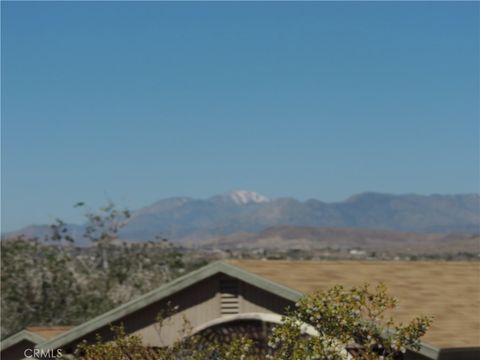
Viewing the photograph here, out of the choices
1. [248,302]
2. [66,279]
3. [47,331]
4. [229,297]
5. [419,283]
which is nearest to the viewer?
[248,302]

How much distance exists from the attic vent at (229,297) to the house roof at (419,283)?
48 centimetres

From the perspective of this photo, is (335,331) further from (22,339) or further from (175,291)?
(22,339)

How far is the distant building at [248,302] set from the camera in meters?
23.4

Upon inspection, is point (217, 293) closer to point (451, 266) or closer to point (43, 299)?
point (451, 266)

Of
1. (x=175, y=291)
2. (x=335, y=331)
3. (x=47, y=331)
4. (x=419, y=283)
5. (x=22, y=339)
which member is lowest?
(x=22, y=339)

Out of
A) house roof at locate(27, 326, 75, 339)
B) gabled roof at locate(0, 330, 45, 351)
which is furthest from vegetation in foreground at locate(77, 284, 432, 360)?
house roof at locate(27, 326, 75, 339)

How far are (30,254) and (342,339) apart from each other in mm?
39693

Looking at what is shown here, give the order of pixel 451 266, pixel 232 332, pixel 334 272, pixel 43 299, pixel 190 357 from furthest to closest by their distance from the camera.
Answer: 1. pixel 43 299
2. pixel 451 266
3. pixel 334 272
4. pixel 232 332
5. pixel 190 357

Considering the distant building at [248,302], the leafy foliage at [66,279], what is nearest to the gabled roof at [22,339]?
the distant building at [248,302]

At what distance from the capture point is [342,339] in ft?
59.5

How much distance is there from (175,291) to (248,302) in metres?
1.54

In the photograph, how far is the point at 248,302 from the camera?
24.0m

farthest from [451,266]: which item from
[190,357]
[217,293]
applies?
[190,357]

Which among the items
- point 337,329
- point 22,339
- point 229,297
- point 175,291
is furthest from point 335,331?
point 22,339
